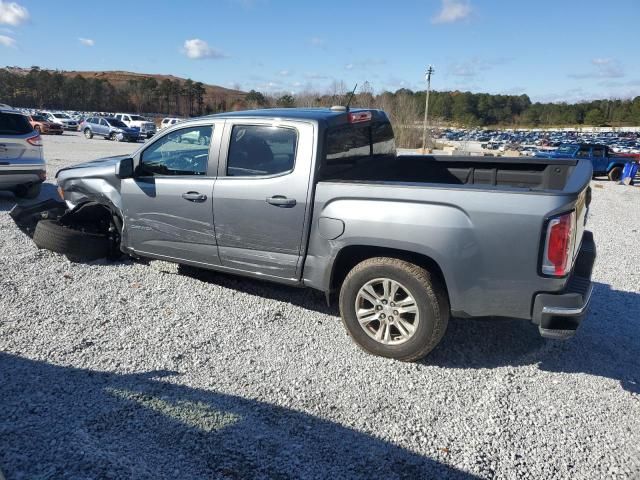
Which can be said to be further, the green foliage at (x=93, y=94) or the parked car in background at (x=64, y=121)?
the green foliage at (x=93, y=94)

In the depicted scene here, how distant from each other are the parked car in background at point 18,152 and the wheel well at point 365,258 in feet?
23.6

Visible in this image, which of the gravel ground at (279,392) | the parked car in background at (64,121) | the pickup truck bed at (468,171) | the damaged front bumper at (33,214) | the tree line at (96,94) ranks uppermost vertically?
the tree line at (96,94)

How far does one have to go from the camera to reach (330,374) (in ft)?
11.7

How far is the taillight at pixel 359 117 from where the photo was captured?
4496mm

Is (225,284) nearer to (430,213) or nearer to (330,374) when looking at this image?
(330,374)

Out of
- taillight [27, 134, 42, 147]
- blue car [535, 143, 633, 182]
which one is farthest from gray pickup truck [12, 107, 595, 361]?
blue car [535, 143, 633, 182]

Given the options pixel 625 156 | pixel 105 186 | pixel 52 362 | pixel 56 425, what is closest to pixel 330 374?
pixel 56 425

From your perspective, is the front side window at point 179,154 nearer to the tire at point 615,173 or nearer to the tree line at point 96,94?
the tire at point 615,173

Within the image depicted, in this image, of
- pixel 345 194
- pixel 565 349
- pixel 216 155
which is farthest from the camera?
pixel 216 155

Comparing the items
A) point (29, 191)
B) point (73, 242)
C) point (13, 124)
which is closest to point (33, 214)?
point (73, 242)

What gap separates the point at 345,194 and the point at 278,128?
3.25 ft

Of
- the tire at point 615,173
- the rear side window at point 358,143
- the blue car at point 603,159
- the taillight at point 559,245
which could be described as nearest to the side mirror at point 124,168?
the rear side window at point 358,143

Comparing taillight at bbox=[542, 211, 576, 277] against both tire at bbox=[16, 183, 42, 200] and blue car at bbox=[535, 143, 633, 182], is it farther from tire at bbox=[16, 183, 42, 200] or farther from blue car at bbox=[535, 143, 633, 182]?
blue car at bbox=[535, 143, 633, 182]

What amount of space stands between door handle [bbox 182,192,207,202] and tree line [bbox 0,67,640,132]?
5104cm
